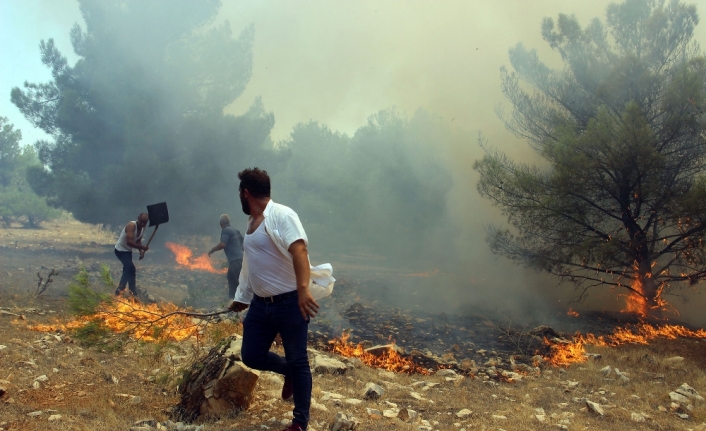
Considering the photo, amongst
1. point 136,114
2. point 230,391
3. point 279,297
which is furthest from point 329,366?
point 136,114

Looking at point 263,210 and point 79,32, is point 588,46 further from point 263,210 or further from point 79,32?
point 79,32

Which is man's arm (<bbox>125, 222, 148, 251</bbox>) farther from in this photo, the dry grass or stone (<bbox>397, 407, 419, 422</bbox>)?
stone (<bbox>397, 407, 419, 422</bbox>)

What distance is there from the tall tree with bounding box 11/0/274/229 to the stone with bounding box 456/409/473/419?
1410cm

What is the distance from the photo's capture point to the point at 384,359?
6383 mm

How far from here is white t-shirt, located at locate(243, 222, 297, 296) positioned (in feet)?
10.3

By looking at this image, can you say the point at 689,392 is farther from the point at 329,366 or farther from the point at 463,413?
the point at 329,366

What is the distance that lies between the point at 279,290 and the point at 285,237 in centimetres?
37

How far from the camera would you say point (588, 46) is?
439 inches

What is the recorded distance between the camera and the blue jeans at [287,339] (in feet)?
10.3

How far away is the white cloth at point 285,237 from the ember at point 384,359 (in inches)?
126

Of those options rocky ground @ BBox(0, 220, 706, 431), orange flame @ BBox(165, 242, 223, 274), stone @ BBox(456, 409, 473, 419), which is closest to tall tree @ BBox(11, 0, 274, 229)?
orange flame @ BBox(165, 242, 223, 274)

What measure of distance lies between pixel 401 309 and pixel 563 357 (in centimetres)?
427

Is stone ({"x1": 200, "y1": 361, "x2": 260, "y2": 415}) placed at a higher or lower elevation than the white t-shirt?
lower

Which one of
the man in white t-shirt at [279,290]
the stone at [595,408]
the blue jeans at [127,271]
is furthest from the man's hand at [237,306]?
the blue jeans at [127,271]
